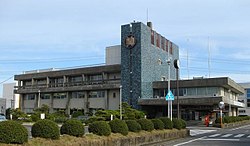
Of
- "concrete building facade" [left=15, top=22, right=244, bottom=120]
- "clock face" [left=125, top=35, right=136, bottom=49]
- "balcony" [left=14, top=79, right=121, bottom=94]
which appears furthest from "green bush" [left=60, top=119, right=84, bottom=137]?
"balcony" [left=14, top=79, right=121, bottom=94]

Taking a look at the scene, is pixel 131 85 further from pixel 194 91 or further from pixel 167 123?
pixel 167 123

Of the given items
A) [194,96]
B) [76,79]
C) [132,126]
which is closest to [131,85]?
[194,96]

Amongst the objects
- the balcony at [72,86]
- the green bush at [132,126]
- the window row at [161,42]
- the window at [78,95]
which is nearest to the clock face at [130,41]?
the window row at [161,42]

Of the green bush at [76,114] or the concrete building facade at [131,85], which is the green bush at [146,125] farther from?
the green bush at [76,114]

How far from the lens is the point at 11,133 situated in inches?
379

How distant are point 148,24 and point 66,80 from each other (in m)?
21.3

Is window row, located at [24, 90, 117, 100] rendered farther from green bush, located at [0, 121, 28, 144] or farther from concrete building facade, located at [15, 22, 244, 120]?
green bush, located at [0, 121, 28, 144]

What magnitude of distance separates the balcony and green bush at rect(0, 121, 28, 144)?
46692 millimetres

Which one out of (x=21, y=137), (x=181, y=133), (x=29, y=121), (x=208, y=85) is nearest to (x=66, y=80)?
(x=29, y=121)

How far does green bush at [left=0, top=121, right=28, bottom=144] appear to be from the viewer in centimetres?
955

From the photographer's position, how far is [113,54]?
65375mm

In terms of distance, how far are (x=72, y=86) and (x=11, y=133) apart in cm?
5472

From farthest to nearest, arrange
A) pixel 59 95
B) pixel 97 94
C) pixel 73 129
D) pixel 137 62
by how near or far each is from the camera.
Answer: pixel 59 95 < pixel 97 94 < pixel 137 62 < pixel 73 129

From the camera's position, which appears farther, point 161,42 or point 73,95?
point 73,95
